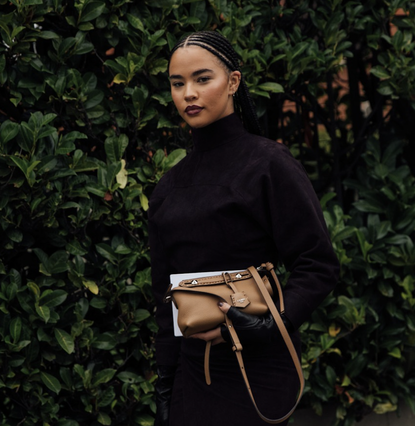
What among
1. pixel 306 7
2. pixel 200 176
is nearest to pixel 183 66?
pixel 200 176

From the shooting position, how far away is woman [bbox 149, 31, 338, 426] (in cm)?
223

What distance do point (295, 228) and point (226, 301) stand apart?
30 cm

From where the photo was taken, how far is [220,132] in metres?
2.41

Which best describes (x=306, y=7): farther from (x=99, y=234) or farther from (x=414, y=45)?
(x=99, y=234)

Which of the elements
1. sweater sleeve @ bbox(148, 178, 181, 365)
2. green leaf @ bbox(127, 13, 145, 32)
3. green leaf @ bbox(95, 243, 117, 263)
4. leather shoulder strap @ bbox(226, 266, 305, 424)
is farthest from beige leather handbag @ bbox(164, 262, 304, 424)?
green leaf @ bbox(127, 13, 145, 32)

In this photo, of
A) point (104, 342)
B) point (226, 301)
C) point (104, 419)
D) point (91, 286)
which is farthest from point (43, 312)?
point (226, 301)

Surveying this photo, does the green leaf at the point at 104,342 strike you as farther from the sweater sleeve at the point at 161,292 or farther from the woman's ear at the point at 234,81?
the woman's ear at the point at 234,81

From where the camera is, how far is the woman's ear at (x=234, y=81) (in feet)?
7.78

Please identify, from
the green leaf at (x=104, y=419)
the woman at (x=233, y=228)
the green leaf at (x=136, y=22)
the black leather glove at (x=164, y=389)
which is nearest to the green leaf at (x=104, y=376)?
the green leaf at (x=104, y=419)

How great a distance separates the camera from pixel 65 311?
3.29m

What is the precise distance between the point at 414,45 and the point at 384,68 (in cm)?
18

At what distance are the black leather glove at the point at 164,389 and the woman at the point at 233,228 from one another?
0.09 meters

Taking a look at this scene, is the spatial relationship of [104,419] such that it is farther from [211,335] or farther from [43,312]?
[211,335]

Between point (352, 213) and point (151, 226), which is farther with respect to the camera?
point (352, 213)
